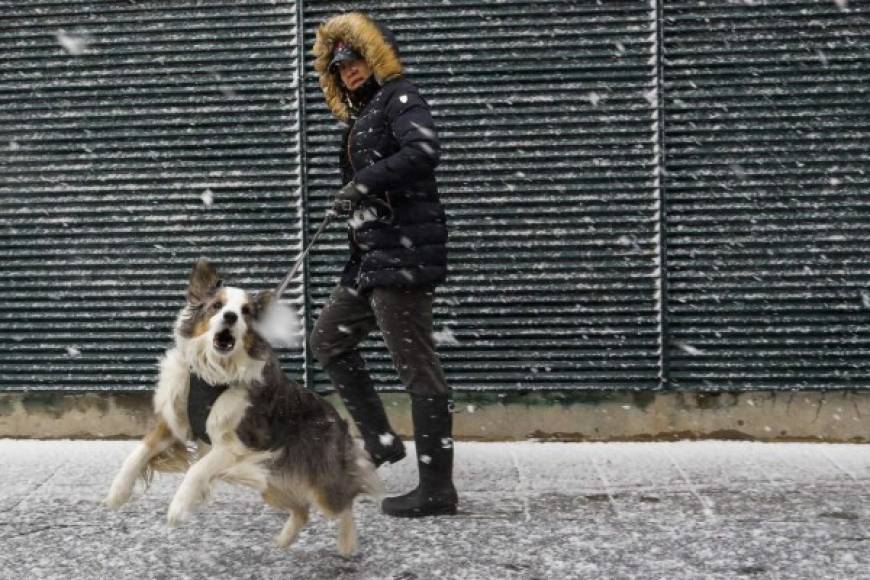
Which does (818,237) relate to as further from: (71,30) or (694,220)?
(71,30)

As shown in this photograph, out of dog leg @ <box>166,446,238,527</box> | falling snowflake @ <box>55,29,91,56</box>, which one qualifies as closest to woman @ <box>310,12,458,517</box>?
dog leg @ <box>166,446,238,527</box>

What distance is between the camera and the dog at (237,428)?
4.38 metres

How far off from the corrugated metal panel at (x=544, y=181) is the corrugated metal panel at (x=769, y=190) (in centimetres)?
23

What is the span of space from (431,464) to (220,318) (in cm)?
147

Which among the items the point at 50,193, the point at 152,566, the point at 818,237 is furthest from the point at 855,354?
the point at 50,193

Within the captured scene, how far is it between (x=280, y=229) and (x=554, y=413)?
2.10m

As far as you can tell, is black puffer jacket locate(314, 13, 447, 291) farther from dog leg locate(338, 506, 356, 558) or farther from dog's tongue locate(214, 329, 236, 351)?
dog leg locate(338, 506, 356, 558)

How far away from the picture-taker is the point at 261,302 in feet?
14.8

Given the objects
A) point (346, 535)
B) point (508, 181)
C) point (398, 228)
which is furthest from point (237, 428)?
point (508, 181)

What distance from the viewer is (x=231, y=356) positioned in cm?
439

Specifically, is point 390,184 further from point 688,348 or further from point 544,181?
point 688,348

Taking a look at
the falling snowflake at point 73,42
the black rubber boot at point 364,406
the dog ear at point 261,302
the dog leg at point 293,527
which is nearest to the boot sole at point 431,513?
the black rubber boot at point 364,406

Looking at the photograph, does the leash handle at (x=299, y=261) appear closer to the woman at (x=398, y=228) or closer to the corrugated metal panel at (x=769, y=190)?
the woman at (x=398, y=228)

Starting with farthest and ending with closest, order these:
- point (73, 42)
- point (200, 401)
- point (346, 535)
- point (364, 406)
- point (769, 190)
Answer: point (73, 42) → point (769, 190) → point (364, 406) → point (346, 535) → point (200, 401)
